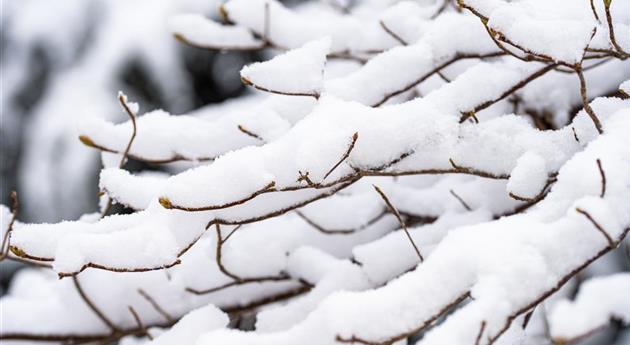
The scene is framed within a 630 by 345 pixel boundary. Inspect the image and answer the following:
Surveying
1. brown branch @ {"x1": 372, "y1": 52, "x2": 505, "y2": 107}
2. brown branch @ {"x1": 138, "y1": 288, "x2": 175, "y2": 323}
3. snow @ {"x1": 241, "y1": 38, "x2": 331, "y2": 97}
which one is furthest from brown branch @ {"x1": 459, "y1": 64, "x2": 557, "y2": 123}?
brown branch @ {"x1": 138, "y1": 288, "x2": 175, "y2": 323}

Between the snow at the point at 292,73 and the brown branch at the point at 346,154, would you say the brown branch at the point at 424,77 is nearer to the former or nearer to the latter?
the snow at the point at 292,73

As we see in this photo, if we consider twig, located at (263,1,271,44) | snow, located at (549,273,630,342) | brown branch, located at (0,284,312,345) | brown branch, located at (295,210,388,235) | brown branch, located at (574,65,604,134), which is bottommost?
brown branch, located at (0,284,312,345)

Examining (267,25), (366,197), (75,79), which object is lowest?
(75,79)

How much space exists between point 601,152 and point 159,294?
877 mm

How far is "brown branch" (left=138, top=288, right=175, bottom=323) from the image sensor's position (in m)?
1.26

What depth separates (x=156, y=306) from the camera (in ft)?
4.14

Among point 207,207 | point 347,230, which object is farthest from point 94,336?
point 207,207

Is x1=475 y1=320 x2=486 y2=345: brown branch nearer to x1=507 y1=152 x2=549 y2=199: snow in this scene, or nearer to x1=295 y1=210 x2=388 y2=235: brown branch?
x1=507 y1=152 x2=549 y2=199: snow

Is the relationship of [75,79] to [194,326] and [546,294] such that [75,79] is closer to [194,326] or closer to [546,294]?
[194,326]

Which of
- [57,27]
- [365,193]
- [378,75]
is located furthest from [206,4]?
[378,75]

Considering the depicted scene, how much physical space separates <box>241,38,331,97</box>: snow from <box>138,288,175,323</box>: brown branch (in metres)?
0.52

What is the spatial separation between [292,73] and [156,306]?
1.84 feet

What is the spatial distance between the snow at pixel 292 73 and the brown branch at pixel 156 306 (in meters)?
0.52

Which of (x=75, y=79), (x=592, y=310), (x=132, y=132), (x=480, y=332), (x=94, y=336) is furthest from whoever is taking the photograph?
(x=75, y=79)
